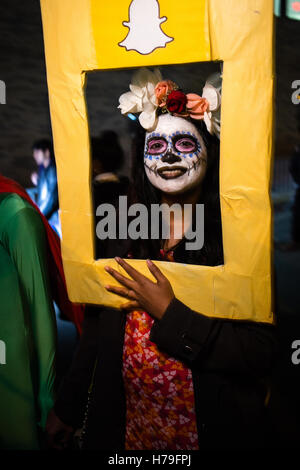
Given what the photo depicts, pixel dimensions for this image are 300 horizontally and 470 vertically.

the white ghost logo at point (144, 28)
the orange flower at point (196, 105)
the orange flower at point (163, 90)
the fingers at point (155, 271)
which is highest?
the white ghost logo at point (144, 28)

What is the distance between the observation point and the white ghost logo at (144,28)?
78 centimetres

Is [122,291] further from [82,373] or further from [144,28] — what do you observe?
[144,28]

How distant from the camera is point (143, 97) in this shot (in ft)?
2.82

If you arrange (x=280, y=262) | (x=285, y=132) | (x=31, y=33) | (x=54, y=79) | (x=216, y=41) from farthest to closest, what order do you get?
(x=285, y=132), (x=31, y=33), (x=280, y=262), (x=54, y=79), (x=216, y=41)

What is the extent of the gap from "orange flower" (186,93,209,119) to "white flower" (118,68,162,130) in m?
0.08

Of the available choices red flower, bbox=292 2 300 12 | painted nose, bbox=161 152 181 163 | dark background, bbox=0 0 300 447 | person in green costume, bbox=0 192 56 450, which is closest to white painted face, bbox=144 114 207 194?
painted nose, bbox=161 152 181 163

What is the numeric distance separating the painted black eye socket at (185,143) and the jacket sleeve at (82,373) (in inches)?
19.7

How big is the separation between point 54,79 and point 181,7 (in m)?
0.32

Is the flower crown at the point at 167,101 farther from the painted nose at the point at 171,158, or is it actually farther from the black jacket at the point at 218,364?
the black jacket at the point at 218,364

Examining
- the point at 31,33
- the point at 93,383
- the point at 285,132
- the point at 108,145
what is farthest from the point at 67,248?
the point at 285,132

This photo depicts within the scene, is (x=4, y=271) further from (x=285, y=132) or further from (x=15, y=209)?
(x=285, y=132)

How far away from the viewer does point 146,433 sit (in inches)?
37.1

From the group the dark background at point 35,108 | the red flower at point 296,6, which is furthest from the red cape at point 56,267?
the red flower at point 296,6

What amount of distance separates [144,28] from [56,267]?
2.11ft
